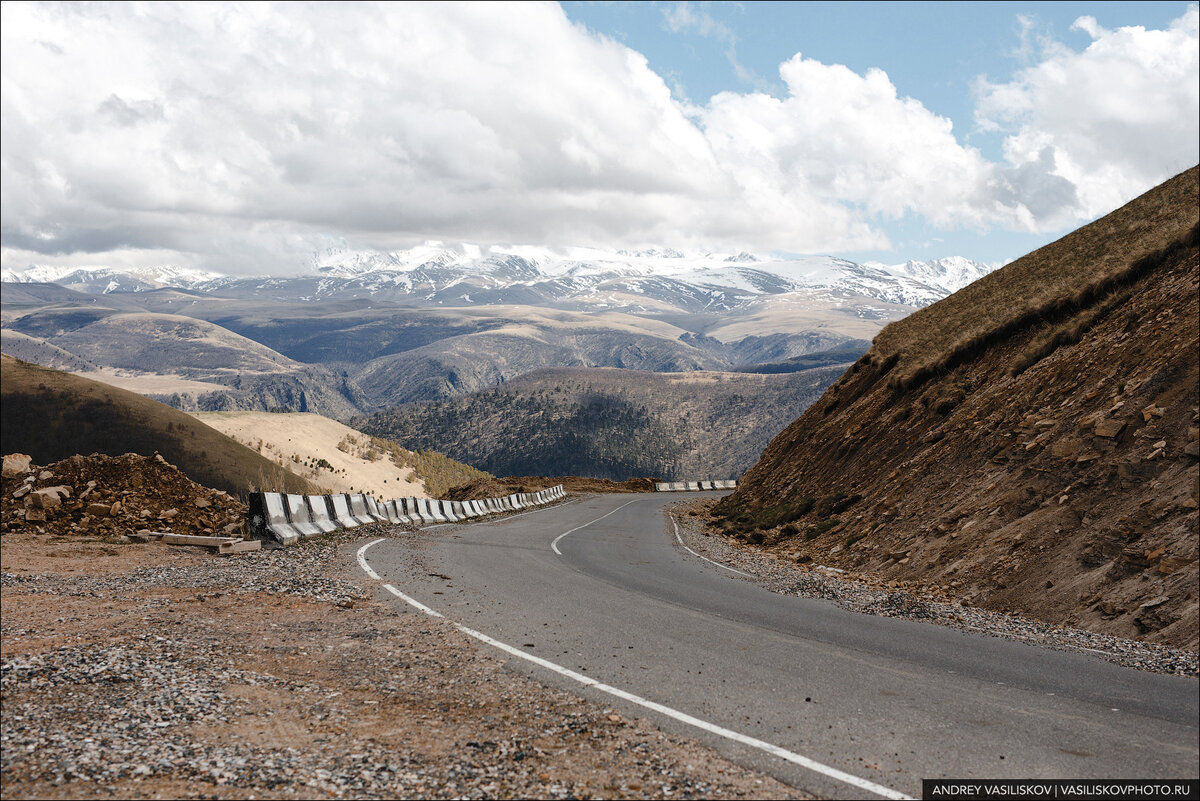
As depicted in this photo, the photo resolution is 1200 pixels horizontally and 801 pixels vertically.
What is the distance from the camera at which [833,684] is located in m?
7.18

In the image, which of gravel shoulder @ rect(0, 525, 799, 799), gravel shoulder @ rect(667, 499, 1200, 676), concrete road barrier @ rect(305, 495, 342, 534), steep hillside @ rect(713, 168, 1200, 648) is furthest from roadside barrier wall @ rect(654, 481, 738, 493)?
gravel shoulder @ rect(0, 525, 799, 799)

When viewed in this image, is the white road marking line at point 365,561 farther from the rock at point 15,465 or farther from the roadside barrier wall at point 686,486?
the roadside barrier wall at point 686,486

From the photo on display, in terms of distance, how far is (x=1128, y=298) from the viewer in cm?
1836

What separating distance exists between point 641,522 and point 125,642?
25.7 m

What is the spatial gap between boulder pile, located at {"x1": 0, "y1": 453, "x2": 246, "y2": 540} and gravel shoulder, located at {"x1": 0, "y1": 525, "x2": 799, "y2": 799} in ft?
23.2

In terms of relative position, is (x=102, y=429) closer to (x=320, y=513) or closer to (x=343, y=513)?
(x=343, y=513)

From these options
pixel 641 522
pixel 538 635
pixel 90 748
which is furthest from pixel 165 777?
pixel 641 522

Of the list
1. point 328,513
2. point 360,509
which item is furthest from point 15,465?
point 360,509

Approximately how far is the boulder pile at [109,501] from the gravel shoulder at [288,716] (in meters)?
7.08

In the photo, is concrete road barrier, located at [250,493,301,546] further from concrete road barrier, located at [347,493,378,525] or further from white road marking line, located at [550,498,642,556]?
white road marking line, located at [550,498,642,556]

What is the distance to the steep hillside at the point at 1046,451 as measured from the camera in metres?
11.1

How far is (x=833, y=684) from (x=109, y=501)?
1616 cm

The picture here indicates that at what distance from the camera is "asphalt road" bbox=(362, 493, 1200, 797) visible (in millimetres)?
5375

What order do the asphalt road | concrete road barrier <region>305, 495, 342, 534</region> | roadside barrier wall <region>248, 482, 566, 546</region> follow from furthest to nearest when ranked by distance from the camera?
concrete road barrier <region>305, 495, 342, 534</region>
roadside barrier wall <region>248, 482, 566, 546</region>
the asphalt road
